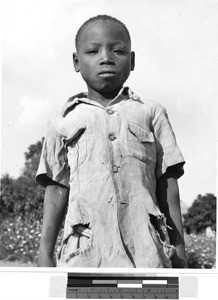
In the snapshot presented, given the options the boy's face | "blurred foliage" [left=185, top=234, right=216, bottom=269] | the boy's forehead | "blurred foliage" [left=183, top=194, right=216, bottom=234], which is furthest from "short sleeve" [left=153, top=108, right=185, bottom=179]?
"blurred foliage" [left=185, top=234, right=216, bottom=269]

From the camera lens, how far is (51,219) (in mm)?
3387

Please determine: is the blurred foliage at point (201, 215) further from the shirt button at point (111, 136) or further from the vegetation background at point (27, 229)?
the shirt button at point (111, 136)

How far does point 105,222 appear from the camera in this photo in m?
3.21

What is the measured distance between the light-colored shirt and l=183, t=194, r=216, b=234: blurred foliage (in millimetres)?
1238

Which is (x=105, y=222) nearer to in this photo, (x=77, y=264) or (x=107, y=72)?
(x=77, y=264)

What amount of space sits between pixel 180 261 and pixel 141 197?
414 millimetres

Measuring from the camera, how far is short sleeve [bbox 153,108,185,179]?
11.1 ft

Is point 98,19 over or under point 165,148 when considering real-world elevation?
over

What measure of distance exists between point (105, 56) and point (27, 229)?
2615 millimetres

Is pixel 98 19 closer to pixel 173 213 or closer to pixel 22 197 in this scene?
pixel 173 213

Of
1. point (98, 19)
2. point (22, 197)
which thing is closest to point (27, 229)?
point (22, 197)

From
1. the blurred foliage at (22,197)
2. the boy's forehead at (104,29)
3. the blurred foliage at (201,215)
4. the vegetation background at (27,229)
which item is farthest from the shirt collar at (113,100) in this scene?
the vegetation background at (27,229)

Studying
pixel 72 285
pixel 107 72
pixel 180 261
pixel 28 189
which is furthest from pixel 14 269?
pixel 28 189

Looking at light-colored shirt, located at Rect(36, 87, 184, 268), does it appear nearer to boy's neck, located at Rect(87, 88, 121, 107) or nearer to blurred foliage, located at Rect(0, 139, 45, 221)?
boy's neck, located at Rect(87, 88, 121, 107)
